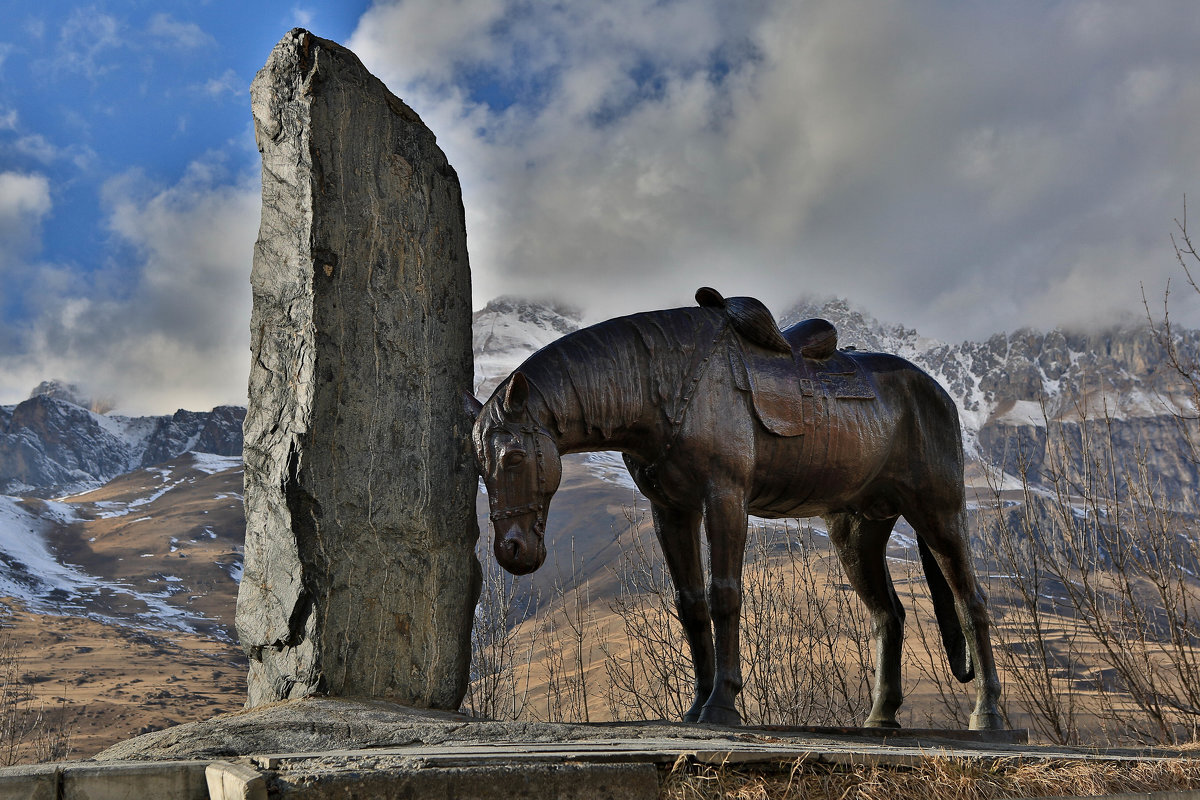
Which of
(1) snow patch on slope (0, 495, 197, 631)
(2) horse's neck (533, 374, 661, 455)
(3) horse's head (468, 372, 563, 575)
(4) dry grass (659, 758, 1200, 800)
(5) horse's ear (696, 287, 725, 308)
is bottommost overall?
(4) dry grass (659, 758, 1200, 800)

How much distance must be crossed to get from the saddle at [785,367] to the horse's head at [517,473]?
107cm

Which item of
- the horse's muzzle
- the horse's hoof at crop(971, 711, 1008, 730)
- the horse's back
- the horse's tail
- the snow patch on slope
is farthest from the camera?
the snow patch on slope

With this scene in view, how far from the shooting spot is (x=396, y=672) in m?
4.14

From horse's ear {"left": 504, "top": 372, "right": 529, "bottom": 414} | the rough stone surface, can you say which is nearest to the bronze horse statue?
horse's ear {"left": 504, "top": 372, "right": 529, "bottom": 414}

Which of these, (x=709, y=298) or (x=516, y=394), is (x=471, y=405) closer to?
(x=516, y=394)

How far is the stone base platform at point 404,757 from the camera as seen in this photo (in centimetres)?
241

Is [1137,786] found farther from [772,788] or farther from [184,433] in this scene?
[184,433]

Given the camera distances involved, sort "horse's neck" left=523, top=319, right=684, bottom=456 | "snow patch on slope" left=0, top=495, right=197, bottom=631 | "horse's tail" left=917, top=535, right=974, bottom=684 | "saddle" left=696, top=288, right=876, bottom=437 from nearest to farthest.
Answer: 1. "horse's neck" left=523, top=319, right=684, bottom=456
2. "saddle" left=696, top=288, right=876, bottom=437
3. "horse's tail" left=917, top=535, right=974, bottom=684
4. "snow patch on slope" left=0, top=495, right=197, bottom=631

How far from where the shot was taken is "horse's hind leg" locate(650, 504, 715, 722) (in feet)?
15.1

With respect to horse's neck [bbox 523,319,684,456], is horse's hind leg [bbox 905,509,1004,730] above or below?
below

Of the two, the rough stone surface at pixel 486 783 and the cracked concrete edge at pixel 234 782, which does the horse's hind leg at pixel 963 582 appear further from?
the cracked concrete edge at pixel 234 782

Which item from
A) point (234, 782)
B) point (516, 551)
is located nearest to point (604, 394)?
point (516, 551)

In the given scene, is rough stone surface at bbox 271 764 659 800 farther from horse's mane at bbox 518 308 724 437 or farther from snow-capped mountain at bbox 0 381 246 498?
snow-capped mountain at bbox 0 381 246 498

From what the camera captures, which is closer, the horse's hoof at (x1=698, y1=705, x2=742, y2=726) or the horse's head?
the horse's head
